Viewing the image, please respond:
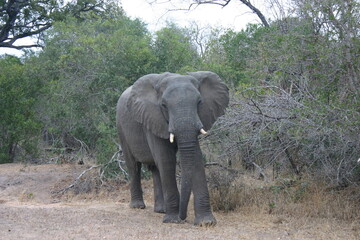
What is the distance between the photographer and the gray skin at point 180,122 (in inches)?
290

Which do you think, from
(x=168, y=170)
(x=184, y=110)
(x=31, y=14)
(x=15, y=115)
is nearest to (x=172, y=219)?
(x=168, y=170)

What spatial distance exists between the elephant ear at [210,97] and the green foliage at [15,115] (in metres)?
8.66

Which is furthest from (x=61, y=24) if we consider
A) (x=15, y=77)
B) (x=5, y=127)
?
(x=5, y=127)

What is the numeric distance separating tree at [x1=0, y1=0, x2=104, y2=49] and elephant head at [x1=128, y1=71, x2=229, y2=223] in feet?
57.1

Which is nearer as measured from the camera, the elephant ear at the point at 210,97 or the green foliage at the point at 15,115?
the elephant ear at the point at 210,97

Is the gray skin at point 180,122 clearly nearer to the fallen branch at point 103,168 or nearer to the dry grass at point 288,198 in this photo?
the dry grass at point 288,198

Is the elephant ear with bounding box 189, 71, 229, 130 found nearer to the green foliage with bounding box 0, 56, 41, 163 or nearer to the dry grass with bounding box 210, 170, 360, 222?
the dry grass with bounding box 210, 170, 360, 222

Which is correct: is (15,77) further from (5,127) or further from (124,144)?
(124,144)

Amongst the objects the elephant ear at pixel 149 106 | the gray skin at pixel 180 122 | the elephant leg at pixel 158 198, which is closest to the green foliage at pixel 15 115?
the elephant leg at pixel 158 198

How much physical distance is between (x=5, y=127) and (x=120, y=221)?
8.89 m

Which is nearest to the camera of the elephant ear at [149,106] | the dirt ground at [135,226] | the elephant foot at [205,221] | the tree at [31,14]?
the dirt ground at [135,226]

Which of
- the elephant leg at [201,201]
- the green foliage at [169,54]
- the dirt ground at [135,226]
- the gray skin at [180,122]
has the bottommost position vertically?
the dirt ground at [135,226]

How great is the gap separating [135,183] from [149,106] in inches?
98.2

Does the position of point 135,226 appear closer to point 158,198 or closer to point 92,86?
point 158,198
